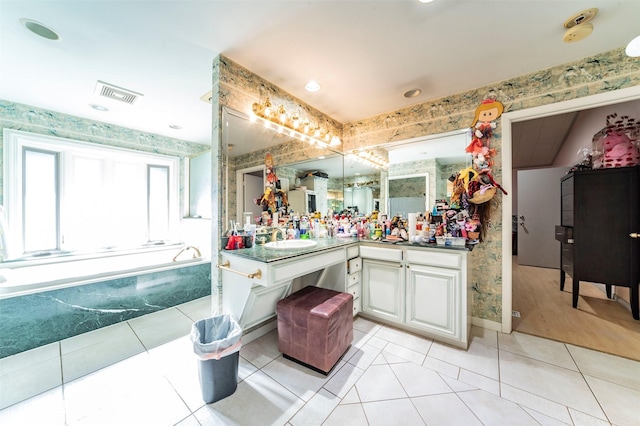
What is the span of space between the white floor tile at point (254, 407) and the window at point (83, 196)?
3.20 m

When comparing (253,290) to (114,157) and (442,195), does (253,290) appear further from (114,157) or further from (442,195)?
(114,157)

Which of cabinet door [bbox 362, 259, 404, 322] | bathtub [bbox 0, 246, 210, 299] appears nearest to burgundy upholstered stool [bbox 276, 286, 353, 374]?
cabinet door [bbox 362, 259, 404, 322]

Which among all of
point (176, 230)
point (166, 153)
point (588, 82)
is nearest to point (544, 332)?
point (588, 82)

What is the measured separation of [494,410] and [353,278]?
127 cm

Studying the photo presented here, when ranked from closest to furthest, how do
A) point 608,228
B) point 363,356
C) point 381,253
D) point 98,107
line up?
point 363,356, point 381,253, point 608,228, point 98,107

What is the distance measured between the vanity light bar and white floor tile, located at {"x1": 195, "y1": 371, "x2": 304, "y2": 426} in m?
2.12

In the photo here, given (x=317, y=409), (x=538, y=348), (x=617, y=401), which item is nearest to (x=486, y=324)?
(x=538, y=348)

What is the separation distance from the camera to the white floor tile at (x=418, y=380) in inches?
55.6

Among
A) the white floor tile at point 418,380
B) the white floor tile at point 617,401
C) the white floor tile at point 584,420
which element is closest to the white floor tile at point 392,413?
the white floor tile at point 418,380

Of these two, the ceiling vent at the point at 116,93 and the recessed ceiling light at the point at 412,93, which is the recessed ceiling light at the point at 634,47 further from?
the ceiling vent at the point at 116,93

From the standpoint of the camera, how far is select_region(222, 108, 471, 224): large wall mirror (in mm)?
1928

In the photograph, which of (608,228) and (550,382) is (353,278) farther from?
(608,228)

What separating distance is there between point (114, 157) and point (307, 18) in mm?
3588

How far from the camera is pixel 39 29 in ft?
4.89
